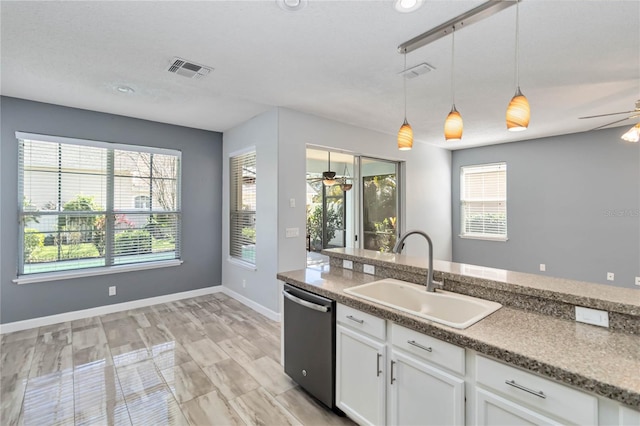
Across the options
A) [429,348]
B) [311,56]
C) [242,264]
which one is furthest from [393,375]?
[242,264]

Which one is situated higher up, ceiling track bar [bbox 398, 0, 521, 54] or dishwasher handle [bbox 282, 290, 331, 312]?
ceiling track bar [bbox 398, 0, 521, 54]

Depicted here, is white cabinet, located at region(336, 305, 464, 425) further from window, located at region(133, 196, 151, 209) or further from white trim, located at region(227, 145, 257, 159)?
window, located at region(133, 196, 151, 209)

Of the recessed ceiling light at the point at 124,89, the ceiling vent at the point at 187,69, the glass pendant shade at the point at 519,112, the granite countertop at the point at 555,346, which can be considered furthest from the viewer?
the recessed ceiling light at the point at 124,89

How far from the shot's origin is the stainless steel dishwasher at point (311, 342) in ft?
6.78

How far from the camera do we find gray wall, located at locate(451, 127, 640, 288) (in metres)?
Answer: 4.69

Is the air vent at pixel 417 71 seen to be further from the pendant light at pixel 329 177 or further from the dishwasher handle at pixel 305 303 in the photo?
the pendant light at pixel 329 177

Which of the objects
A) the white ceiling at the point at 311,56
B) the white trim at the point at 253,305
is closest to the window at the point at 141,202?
the white ceiling at the point at 311,56

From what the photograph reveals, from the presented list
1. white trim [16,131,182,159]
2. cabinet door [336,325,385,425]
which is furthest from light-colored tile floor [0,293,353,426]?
white trim [16,131,182,159]

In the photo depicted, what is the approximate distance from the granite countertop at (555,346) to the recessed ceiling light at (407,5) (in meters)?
1.87

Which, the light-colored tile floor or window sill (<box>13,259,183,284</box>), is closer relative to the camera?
the light-colored tile floor

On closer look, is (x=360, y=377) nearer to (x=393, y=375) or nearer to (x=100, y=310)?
(x=393, y=375)

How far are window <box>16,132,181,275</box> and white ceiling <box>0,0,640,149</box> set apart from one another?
636 millimetres

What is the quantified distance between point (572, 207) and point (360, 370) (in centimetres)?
535

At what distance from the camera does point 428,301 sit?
6.63 ft
